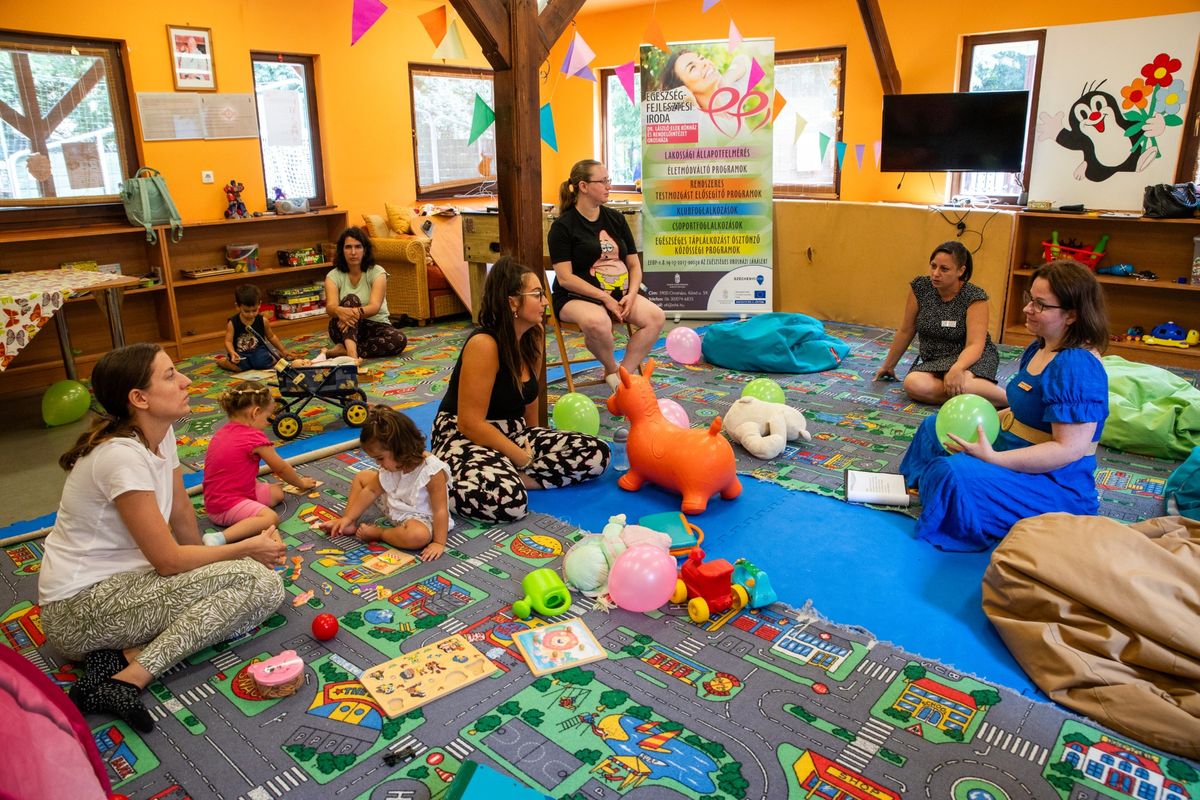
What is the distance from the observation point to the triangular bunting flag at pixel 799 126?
291 inches

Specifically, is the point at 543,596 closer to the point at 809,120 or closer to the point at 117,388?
the point at 117,388

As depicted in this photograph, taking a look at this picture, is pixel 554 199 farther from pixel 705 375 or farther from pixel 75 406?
pixel 75 406

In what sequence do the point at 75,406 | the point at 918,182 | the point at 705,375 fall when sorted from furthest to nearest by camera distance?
the point at 918,182
the point at 705,375
the point at 75,406

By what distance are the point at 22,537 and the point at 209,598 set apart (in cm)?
145

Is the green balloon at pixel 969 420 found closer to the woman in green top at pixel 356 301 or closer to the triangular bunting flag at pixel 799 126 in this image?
the woman in green top at pixel 356 301

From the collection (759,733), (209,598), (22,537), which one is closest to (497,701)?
(759,733)

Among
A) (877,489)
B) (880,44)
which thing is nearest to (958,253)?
(877,489)

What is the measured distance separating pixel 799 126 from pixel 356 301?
434 centimetres

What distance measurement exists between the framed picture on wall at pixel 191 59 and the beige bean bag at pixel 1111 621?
649 centimetres

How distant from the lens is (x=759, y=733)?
6.79ft

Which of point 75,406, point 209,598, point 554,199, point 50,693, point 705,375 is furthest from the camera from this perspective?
point 554,199

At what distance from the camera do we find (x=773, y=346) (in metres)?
5.47

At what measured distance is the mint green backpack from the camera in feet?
A: 19.3

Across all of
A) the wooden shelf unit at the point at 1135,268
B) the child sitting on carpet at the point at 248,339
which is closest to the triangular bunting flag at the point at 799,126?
the wooden shelf unit at the point at 1135,268
